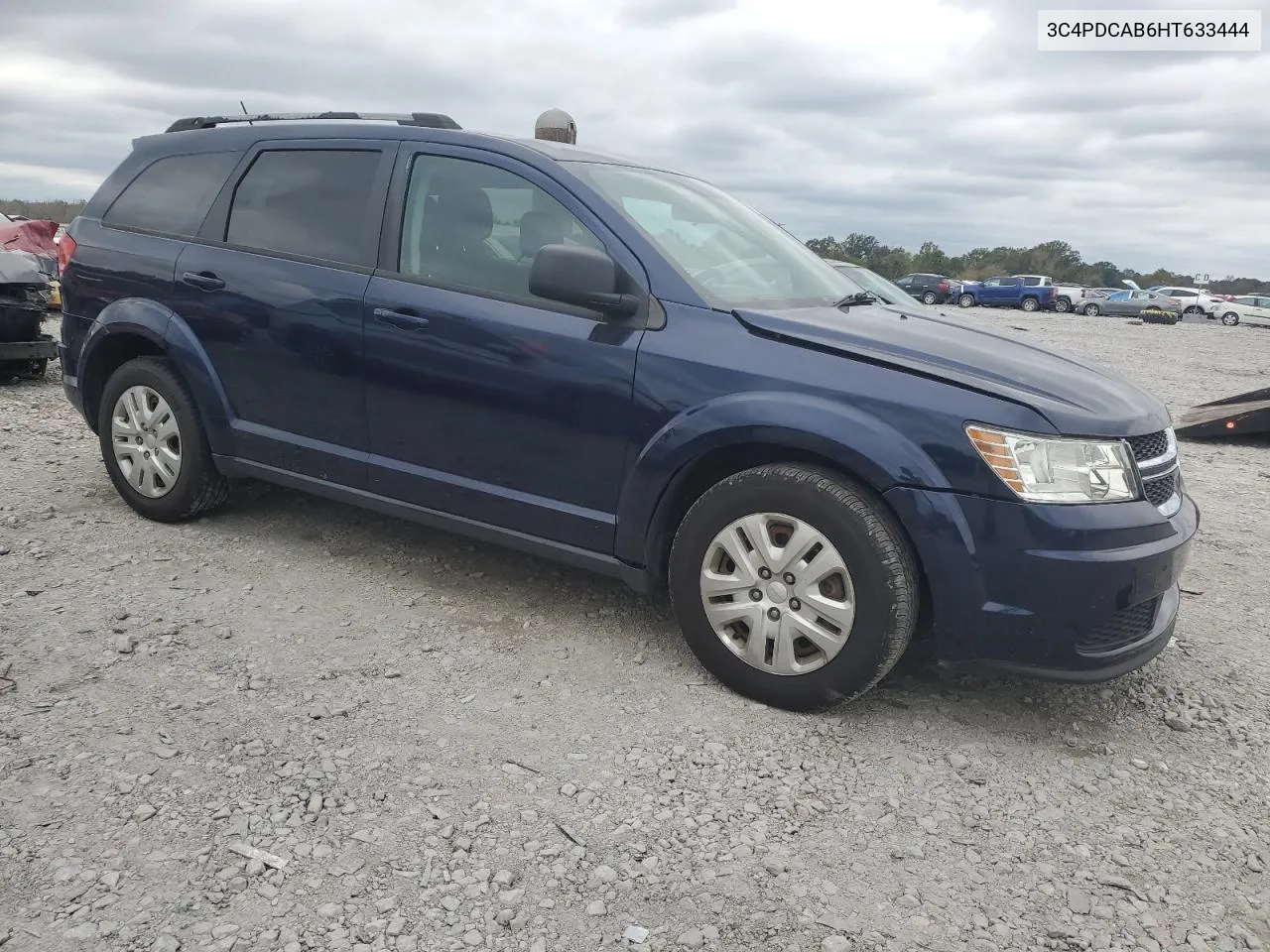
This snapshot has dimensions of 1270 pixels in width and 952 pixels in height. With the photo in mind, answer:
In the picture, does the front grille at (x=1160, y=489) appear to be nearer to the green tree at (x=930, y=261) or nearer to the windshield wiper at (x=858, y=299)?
the windshield wiper at (x=858, y=299)

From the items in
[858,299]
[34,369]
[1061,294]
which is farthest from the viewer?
[1061,294]

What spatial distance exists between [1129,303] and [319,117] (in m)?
43.4

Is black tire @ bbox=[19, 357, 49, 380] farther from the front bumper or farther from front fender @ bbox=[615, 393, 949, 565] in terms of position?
the front bumper

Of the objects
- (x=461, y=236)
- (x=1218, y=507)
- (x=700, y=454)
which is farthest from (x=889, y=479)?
(x=1218, y=507)

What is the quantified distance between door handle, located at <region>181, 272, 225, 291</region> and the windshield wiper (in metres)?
2.59

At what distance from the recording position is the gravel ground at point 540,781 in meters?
2.25

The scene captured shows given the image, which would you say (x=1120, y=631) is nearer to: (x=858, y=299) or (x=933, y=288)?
(x=858, y=299)

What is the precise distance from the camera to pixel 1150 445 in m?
3.10

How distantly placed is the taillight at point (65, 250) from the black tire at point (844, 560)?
3.46 m

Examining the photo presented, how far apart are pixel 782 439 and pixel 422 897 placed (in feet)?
5.35

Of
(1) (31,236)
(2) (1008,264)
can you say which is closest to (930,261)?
(2) (1008,264)

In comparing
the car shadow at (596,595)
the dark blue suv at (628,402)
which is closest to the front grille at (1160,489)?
the dark blue suv at (628,402)

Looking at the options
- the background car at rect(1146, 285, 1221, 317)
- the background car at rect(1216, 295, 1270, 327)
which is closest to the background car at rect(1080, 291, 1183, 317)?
the background car at rect(1146, 285, 1221, 317)

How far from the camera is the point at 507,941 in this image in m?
2.16
